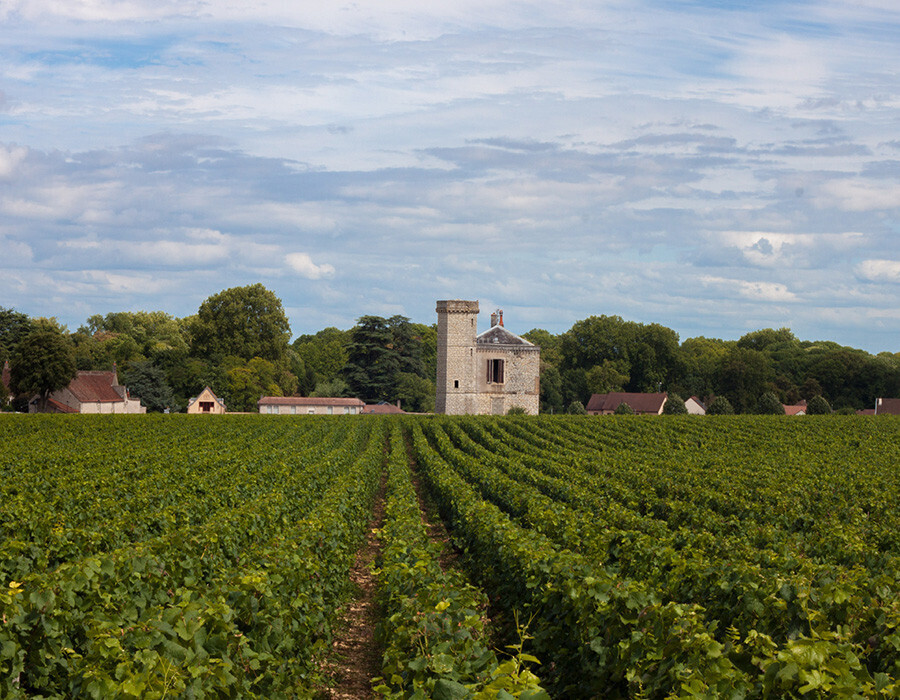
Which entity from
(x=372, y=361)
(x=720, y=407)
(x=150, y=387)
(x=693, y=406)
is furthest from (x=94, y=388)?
(x=693, y=406)

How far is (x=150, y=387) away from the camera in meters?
75.9

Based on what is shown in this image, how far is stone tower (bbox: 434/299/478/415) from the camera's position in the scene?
65875 mm

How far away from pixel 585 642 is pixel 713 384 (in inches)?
3405

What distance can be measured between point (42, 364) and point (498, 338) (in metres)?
34.5

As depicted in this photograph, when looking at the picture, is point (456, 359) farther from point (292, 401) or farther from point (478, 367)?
point (292, 401)

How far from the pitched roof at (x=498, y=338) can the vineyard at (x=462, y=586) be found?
46710 millimetres

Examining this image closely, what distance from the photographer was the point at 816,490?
18.0 metres

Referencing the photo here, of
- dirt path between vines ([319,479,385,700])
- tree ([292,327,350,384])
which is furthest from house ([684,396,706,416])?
dirt path between vines ([319,479,385,700])

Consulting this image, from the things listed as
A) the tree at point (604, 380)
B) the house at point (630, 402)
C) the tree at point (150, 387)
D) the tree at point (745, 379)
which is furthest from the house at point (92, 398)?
the tree at point (745, 379)

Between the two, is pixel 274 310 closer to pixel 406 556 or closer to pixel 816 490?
pixel 816 490

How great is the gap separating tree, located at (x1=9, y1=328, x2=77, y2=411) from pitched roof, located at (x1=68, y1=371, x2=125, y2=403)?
4.18 metres

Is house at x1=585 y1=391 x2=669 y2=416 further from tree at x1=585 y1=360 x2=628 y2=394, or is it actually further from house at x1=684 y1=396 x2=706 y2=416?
tree at x1=585 y1=360 x2=628 y2=394

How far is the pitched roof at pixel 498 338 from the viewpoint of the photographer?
67.7 metres

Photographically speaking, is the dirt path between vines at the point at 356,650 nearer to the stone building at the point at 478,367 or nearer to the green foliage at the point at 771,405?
the stone building at the point at 478,367
